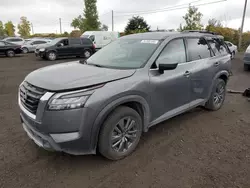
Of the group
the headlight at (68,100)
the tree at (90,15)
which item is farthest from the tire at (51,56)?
the tree at (90,15)

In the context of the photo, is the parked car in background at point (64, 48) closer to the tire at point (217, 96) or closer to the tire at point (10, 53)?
the tire at point (10, 53)

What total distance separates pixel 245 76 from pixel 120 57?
306 inches

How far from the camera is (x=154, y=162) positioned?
276cm

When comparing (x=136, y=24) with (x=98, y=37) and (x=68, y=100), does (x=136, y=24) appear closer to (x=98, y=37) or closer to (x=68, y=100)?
(x=98, y=37)

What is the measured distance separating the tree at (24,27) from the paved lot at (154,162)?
232ft

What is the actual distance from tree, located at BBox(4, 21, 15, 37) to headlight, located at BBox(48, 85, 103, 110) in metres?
76.8

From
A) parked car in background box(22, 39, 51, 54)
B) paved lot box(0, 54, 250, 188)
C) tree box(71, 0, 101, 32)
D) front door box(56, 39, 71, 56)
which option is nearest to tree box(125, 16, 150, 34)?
tree box(71, 0, 101, 32)

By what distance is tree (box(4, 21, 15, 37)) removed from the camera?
66.9 metres

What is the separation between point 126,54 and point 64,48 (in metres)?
12.9

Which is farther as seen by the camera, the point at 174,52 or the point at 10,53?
the point at 10,53

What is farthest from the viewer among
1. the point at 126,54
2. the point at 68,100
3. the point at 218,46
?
the point at 218,46

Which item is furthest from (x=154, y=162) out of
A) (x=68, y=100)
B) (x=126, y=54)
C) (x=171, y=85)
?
(x=126, y=54)

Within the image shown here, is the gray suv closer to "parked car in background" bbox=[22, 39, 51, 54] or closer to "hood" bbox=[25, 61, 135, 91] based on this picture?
"hood" bbox=[25, 61, 135, 91]

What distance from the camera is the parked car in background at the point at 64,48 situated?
14531mm
